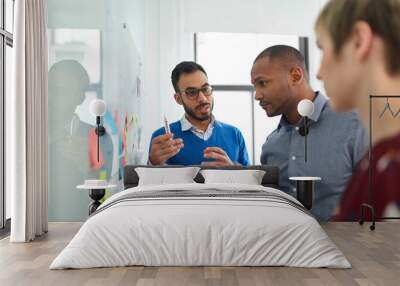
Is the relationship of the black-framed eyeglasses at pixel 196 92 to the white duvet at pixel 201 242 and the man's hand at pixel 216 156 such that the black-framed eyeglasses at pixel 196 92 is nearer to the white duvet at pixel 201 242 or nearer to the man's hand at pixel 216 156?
the man's hand at pixel 216 156

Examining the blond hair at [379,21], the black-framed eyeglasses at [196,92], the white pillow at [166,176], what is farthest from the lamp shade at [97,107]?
the blond hair at [379,21]

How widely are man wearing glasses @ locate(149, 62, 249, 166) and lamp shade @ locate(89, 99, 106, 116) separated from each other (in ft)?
2.13

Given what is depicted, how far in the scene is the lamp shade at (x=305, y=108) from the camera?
6098mm

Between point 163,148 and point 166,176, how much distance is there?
51 cm

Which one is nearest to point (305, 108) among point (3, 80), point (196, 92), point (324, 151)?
point (324, 151)

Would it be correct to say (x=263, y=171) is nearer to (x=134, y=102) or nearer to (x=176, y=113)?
(x=176, y=113)

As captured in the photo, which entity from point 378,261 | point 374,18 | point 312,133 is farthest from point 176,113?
point 378,261

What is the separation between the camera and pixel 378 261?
13.6 feet

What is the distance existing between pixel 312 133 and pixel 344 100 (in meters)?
0.49

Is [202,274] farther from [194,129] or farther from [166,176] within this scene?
[194,129]

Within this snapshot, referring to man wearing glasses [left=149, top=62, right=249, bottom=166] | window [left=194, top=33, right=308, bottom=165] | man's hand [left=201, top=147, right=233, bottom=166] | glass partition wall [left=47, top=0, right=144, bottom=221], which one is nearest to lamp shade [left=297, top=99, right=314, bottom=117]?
window [left=194, top=33, right=308, bottom=165]

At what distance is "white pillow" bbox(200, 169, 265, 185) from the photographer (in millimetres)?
5840

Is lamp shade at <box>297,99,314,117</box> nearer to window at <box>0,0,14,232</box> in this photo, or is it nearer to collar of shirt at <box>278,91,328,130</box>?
collar of shirt at <box>278,91,328,130</box>

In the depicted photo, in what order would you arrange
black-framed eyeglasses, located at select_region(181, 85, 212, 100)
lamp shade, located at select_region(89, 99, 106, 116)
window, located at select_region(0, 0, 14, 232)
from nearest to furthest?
1. window, located at select_region(0, 0, 14, 232)
2. lamp shade, located at select_region(89, 99, 106, 116)
3. black-framed eyeglasses, located at select_region(181, 85, 212, 100)
